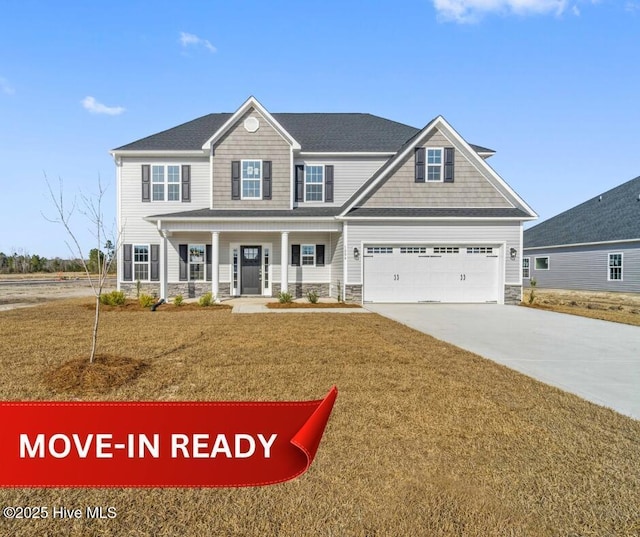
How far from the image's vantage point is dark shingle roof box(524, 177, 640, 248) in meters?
20.8

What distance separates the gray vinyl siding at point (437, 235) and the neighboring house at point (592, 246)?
385 inches

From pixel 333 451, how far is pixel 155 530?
1.42m

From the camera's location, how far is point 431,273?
1488 centimetres

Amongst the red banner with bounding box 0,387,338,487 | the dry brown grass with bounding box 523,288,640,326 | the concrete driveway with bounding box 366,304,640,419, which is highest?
the red banner with bounding box 0,387,338,487

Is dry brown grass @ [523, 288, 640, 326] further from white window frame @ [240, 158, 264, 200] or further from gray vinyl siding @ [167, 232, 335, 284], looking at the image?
white window frame @ [240, 158, 264, 200]

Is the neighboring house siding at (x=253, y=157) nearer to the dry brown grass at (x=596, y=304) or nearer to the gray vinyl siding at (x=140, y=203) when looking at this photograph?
the gray vinyl siding at (x=140, y=203)

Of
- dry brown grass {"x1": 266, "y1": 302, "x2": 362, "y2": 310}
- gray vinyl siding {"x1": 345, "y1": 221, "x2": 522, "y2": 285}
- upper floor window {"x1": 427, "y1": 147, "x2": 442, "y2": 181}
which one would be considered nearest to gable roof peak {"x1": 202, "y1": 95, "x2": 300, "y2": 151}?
gray vinyl siding {"x1": 345, "y1": 221, "x2": 522, "y2": 285}

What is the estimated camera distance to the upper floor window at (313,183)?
16938 millimetres

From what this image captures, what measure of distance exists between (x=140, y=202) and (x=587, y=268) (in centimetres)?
2489

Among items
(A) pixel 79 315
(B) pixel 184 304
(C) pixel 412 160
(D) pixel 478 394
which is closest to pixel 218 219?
(B) pixel 184 304

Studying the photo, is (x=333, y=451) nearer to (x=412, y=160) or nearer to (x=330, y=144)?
(x=412, y=160)

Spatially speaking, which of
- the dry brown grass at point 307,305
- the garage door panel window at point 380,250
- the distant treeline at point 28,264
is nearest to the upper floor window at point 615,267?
the garage door panel window at point 380,250

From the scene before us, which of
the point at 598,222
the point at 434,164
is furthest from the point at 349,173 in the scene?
the point at 598,222

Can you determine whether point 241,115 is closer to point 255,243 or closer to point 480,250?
point 255,243
